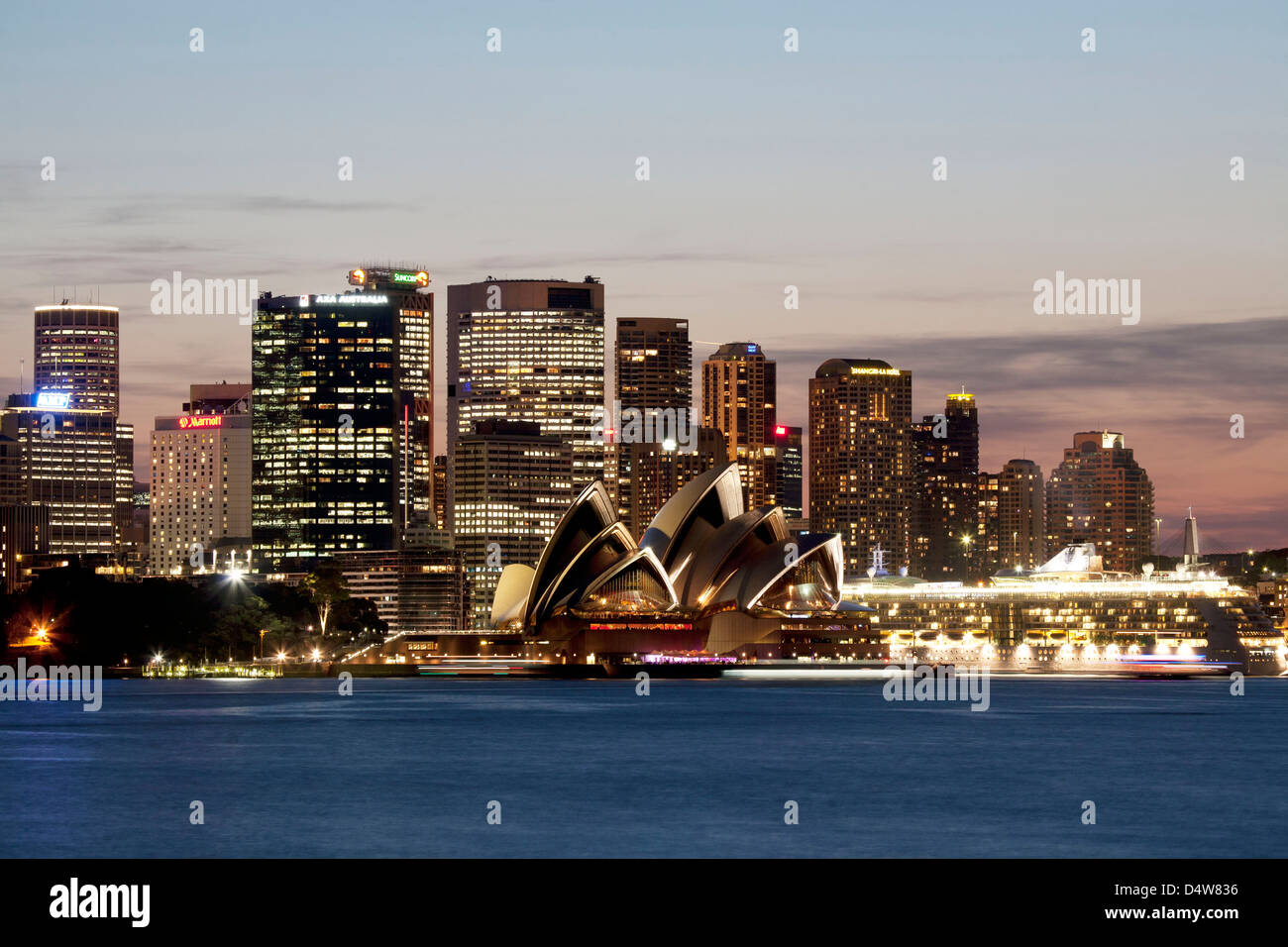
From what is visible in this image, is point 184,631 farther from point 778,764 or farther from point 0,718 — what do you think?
point 778,764

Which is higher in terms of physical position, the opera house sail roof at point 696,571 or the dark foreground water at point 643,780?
the opera house sail roof at point 696,571

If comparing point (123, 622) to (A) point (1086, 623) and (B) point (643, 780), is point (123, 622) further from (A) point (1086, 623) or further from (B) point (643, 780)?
(B) point (643, 780)

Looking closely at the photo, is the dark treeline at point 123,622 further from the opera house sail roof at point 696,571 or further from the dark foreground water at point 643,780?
the dark foreground water at point 643,780

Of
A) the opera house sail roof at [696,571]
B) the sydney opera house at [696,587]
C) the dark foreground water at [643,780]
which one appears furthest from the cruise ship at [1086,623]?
the dark foreground water at [643,780]

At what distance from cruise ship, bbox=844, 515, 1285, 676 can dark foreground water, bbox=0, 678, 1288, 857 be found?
34.5 metres

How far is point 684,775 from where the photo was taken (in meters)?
72.1

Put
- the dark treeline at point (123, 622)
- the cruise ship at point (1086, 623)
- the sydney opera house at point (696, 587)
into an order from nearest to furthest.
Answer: the dark treeline at point (123, 622) < the cruise ship at point (1086, 623) < the sydney opera house at point (696, 587)

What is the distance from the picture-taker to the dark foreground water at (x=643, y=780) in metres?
52.0

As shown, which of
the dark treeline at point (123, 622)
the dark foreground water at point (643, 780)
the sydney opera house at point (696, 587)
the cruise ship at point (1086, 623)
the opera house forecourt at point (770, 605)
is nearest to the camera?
the dark foreground water at point (643, 780)

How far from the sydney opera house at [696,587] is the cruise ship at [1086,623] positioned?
5716 mm

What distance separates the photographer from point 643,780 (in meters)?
70.7

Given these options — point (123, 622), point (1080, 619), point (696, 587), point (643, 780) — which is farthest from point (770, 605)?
point (643, 780)
